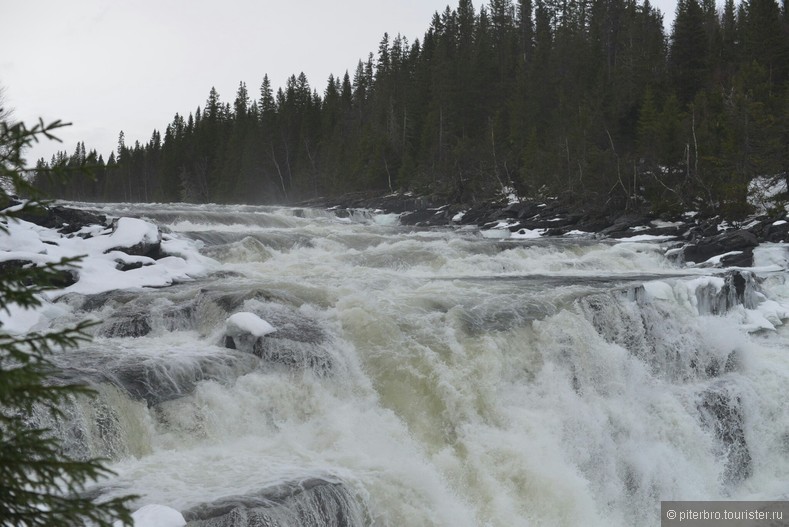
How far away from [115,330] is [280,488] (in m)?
5.63

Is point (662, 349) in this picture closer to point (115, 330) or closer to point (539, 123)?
point (115, 330)

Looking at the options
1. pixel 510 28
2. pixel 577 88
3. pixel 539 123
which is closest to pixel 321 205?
pixel 539 123

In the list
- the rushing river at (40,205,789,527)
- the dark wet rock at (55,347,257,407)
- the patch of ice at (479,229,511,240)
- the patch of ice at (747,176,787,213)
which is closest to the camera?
the rushing river at (40,205,789,527)

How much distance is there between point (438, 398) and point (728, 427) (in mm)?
5743

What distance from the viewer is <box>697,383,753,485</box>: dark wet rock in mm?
11438

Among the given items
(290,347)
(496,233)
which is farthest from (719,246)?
(290,347)

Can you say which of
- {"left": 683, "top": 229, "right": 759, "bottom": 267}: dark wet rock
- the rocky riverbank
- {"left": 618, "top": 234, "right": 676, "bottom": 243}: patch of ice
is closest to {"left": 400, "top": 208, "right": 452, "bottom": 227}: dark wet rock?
the rocky riverbank

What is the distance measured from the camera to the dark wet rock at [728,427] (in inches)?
450

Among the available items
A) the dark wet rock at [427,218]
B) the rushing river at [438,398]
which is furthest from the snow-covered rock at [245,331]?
the dark wet rock at [427,218]

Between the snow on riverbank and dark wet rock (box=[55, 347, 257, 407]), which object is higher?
the snow on riverbank

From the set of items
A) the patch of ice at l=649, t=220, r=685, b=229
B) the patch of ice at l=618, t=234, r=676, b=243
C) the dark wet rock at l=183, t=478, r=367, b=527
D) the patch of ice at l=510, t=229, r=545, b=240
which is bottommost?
the dark wet rock at l=183, t=478, r=367, b=527

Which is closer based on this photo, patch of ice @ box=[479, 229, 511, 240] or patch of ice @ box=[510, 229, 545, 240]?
patch of ice @ box=[510, 229, 545, 240]
